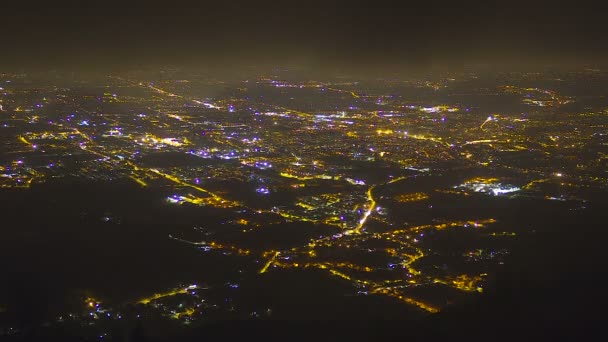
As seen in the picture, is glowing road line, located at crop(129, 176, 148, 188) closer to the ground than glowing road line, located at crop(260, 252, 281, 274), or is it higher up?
closer to the ground

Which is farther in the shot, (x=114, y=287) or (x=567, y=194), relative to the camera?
(x=567, y=194)

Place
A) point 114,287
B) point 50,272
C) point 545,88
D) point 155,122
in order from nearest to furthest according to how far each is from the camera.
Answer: point 114,287 < point 50,272 < point 155,122 < point 545,88

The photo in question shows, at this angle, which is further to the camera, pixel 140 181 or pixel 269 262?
pixel 140 181

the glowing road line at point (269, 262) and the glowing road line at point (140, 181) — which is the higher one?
the glowing road line at point (269, 262)

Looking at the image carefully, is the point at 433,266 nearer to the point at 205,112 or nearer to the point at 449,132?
the point at 449,132

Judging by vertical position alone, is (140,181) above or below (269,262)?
below

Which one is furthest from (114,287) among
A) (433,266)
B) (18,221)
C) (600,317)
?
(600,317)

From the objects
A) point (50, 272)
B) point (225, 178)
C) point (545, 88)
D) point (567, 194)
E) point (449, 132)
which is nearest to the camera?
point (50, 272)

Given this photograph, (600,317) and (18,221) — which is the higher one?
(600,317)

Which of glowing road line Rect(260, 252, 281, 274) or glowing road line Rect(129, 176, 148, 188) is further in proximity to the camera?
glowing road line Rect(129, 176, 148, 188)

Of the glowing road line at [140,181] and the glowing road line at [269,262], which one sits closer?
the glowing road line at [269,262]
